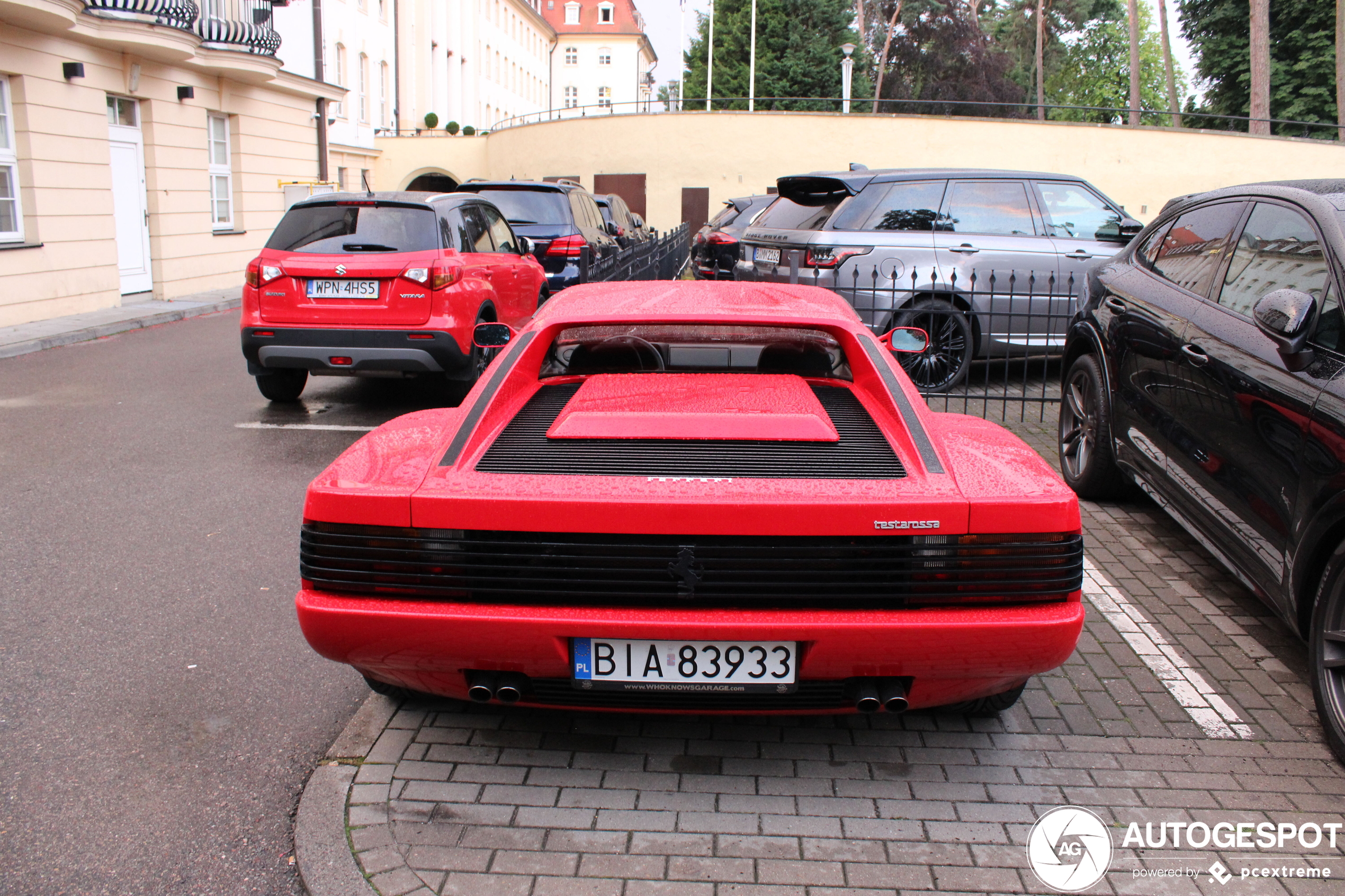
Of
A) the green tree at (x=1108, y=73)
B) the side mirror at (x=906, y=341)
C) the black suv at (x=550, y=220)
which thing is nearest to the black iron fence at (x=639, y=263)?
the black suv at (x=550, y=220)

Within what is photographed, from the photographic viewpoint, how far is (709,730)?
3.37 metres

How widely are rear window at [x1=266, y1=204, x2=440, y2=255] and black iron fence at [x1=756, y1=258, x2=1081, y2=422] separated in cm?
296

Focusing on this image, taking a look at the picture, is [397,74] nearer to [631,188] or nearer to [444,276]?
[631,188]

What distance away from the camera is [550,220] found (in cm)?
1269

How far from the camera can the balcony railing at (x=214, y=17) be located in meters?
15.4

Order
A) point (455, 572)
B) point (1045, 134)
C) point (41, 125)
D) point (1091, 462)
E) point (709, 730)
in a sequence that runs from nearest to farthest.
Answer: point (455, 572) → point (709, 730) → point (1091, 462) → point (41, 125) → point (1045, 134)

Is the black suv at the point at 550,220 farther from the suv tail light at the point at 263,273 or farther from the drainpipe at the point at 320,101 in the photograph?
the drainpipe at the point at 320,101

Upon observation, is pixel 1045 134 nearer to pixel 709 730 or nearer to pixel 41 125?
pixel 41 125

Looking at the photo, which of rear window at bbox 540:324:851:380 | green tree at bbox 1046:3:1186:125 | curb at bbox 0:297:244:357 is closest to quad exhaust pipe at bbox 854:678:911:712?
rear window at bbox 540:324:851:380

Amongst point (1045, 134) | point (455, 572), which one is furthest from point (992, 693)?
point (1045, 134)

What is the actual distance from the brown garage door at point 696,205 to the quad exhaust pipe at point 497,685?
32.9 m

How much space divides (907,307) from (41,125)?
12.3 meters

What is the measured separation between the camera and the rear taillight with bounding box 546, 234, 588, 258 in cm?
1219

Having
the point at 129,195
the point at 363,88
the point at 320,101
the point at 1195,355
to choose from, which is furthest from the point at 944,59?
the point at 1195,355
